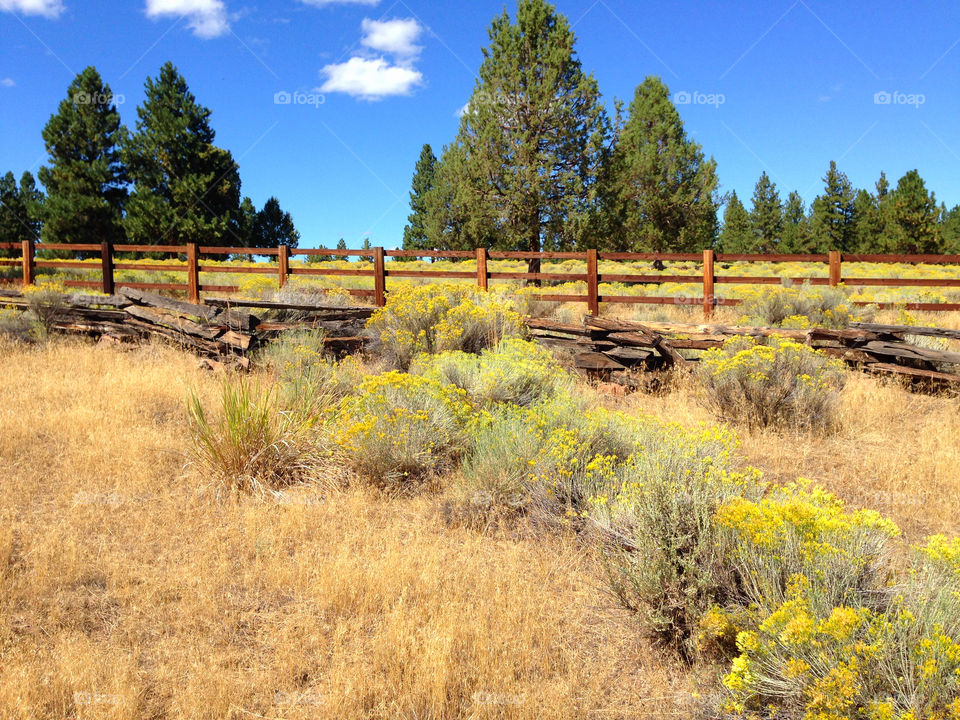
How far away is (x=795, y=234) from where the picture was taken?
51.0 m

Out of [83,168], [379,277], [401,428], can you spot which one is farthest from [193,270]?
[83,168]

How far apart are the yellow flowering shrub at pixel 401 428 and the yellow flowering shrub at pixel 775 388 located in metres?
2.80

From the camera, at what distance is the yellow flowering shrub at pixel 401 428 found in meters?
4.79

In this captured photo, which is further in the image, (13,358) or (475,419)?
(13,358)

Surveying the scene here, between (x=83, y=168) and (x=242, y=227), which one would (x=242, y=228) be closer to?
(x=242, y=227)

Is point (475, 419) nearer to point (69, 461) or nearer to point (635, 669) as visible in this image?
point (635, 669)

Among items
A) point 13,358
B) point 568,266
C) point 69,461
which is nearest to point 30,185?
point 568,266

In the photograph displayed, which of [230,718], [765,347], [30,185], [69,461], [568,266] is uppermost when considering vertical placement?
[30,185]

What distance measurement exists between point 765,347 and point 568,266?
3516 centimetres

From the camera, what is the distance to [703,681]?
8.44ft

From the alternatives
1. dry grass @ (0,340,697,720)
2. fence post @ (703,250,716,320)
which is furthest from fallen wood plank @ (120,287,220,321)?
fence post @ (703,250,716,320)

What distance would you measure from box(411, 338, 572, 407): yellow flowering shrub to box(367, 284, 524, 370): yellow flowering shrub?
5.00ft

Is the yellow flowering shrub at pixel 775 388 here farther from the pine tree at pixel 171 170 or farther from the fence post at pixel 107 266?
the pine tree at pixel 171 170

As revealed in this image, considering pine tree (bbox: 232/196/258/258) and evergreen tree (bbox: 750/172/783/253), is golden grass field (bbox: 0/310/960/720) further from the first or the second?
evergreen tree (bbox: 750/172/783/253)
